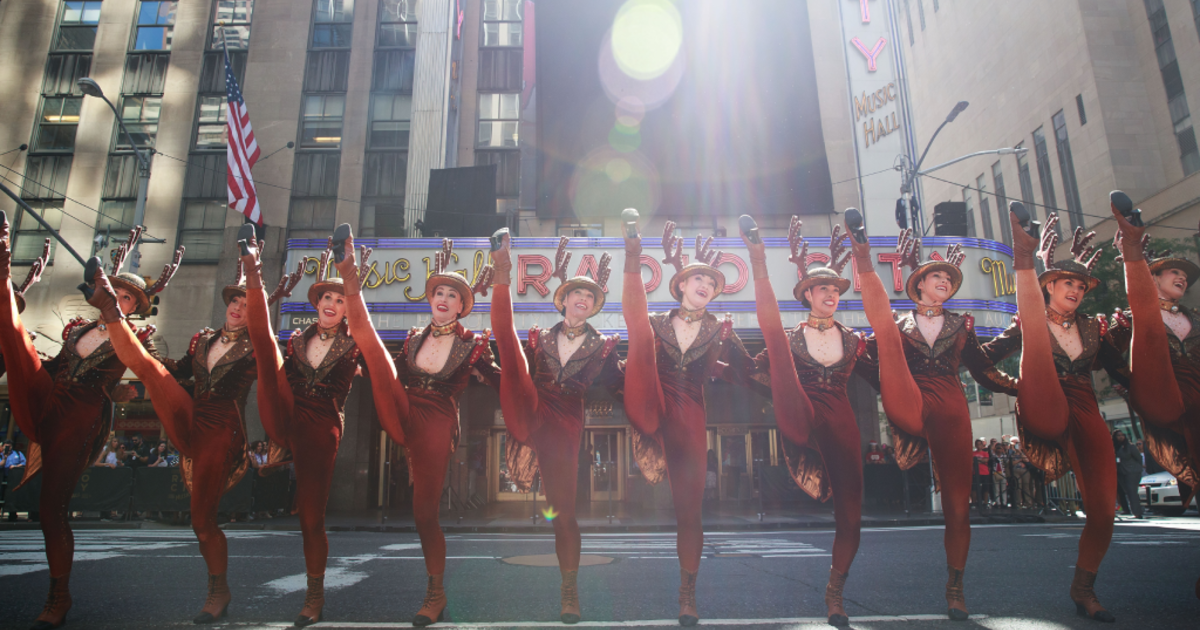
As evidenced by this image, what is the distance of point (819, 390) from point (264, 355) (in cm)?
354

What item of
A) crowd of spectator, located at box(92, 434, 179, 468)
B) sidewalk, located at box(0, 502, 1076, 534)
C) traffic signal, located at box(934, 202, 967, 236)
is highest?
traffic signal, located at box(934, 202, 967, 236)

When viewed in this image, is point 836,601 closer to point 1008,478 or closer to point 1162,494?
point 1008,478

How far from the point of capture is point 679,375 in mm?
4129

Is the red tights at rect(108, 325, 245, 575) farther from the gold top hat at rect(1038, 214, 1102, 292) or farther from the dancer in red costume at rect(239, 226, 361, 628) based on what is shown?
the gold top hat at rect(1038, 214, 1102, 292)

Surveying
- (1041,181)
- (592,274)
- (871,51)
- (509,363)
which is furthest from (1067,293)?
(1041,181)

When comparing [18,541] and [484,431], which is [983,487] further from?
[18,541]

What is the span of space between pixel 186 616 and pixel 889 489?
1507 cm

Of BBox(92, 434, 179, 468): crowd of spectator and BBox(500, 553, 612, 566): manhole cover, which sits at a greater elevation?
BBox(92, 434, 179, 468): crowd of spectator

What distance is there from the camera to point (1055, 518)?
500 inches

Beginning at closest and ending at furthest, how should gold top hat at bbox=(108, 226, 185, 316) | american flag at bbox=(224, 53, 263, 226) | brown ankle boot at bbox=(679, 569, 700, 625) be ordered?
brown ankle boot at bbox=(679, 569, 700, 625)
gold top hat at bbox=(108, 226, 185, 316)
american flag at bbox=(224, 53, 263, 226)

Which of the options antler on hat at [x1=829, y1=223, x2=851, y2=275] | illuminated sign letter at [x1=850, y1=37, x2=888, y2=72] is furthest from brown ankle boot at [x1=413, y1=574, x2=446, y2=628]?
illuminated sign letter at [x1=850, y1=37, x2=888, y2=72]

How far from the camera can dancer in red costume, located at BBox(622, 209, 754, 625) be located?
3891 mm

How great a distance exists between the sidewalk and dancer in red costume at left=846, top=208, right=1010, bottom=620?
7.92 metres

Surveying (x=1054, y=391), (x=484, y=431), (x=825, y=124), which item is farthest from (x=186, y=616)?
(x=825, y=124)
